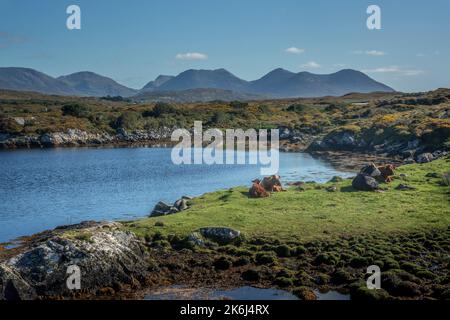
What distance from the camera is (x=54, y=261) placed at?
3158 centimetres

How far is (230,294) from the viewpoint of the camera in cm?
3130

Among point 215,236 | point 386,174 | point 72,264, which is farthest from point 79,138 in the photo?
point 72,264

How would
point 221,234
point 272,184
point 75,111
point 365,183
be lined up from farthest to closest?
point 75,111, point 272,184, point 365,183, point 221,234

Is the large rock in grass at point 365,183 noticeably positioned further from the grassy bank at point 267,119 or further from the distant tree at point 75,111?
the distant tree at point 75,111

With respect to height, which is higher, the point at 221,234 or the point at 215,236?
the point at 221,234

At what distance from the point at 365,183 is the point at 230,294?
1119 inches

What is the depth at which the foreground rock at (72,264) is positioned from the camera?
30.1 metres

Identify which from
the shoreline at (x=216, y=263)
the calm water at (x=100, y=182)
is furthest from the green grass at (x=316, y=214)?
the calm water at (x=100, y=182)

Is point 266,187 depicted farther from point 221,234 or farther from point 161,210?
point 221,234

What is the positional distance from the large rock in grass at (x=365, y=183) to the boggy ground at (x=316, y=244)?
173 centimetres

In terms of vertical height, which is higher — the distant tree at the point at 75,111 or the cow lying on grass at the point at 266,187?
the distant tree at the point at 75,111
